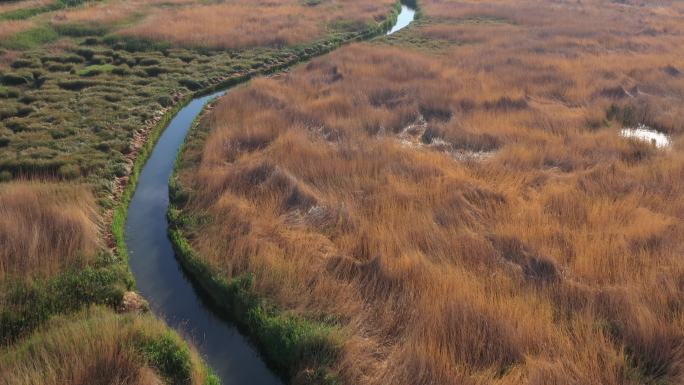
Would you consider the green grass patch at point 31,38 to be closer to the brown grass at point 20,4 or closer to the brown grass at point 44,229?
the brown grass at point 20,4

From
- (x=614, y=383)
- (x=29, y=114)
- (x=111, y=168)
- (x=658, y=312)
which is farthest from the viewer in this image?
(x=29, y=114)

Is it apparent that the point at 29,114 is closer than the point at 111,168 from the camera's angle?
No

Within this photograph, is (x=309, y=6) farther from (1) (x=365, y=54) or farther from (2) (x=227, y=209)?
(2) (x=227, y=209)

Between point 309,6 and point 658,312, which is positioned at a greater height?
point 309,6

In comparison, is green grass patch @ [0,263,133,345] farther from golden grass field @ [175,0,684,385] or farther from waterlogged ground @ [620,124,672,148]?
waterlogged ground @ [620,124,672,148]

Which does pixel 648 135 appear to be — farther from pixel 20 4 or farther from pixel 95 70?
pixel 20 4

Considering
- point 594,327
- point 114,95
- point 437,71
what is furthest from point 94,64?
point 594,327
